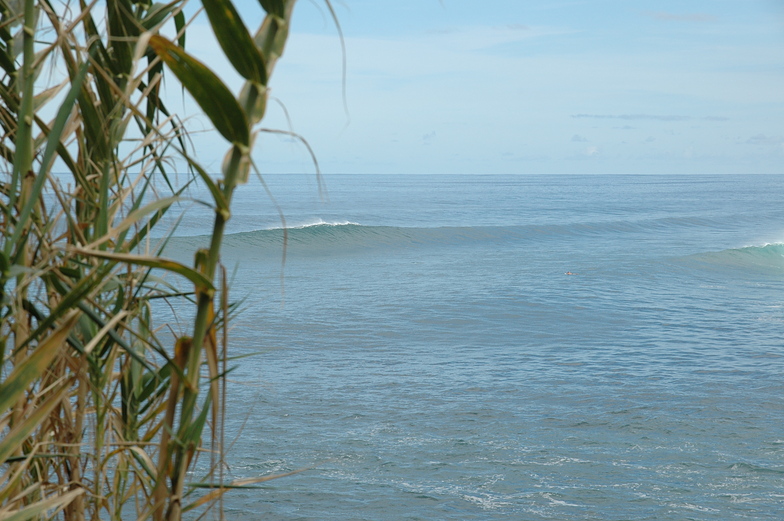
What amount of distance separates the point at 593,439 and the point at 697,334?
14.2 feet

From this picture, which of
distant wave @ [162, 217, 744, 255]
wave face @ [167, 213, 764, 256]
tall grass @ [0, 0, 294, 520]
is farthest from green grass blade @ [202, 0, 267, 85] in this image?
distant wave @ [162, 217, 744, 255]

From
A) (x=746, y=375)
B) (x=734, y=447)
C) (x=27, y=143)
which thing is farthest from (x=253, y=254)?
(x=27, y=143)

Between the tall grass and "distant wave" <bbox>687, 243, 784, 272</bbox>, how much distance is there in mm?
17251

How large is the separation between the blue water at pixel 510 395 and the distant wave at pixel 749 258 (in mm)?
2116

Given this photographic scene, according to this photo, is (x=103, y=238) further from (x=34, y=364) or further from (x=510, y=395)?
(x=510, y=395)

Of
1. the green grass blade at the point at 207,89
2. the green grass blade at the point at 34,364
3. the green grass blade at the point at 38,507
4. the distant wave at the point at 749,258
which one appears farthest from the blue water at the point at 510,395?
the distant wave at the point at 749,258

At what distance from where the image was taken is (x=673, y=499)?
406 centimetres

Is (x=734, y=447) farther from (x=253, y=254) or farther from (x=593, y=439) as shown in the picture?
(x=253, y=254)

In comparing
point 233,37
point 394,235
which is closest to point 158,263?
point 233,37

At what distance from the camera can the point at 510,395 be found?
6035 millimetres

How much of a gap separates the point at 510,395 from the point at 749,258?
548 inches

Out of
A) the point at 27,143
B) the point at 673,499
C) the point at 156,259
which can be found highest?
the point at 27,143

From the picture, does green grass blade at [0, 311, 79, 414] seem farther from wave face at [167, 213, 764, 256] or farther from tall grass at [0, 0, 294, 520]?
wave face at [167, 213, 764, 256]

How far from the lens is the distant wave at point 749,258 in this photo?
16547mm
